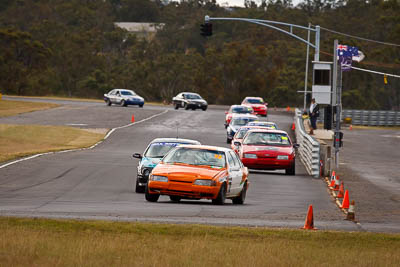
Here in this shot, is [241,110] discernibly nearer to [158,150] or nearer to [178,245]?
[158,150]

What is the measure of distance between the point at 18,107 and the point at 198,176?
176ft

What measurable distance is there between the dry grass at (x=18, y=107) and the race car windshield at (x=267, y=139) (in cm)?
3487

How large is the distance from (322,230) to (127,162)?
1677 cm

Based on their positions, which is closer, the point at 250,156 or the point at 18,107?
the point at 250,156

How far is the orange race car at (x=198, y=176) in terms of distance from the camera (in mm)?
16781

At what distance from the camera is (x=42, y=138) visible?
4328cm

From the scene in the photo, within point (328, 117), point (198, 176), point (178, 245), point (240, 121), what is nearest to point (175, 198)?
point (198, 176)

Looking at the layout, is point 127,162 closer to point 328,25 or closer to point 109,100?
point 109,100

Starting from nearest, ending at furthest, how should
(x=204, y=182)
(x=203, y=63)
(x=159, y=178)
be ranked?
(x=204, y=182) → (x=159, y=178) → (x=203, y=63)

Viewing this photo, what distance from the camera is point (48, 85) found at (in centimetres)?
10612

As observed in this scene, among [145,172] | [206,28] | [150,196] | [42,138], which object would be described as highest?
[206,28]

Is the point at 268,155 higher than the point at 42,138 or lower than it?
higher

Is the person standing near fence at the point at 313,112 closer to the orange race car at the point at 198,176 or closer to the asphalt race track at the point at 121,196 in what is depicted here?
the asphalt race track at the point at 121,196

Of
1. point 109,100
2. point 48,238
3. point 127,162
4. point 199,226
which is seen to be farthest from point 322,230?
point 109,100
